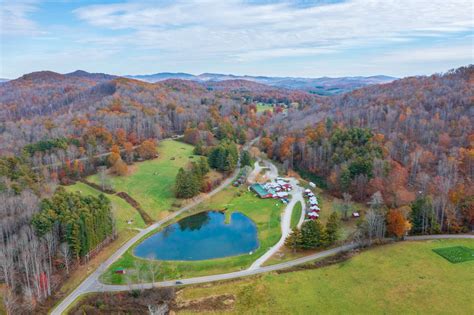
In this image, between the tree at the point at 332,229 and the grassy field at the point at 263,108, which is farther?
the grassy field at the point at 263,108

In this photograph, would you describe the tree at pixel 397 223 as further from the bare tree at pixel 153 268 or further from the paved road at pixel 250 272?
the bare tree at pixel 153 268

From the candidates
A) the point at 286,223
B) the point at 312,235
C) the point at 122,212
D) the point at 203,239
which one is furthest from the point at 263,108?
the point at 312,235

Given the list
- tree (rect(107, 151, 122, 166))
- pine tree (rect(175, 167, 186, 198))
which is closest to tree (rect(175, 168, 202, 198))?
pine tree (rect(175, 167, 186, 198))

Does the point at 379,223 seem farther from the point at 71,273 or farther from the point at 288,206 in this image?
the point at 71,273

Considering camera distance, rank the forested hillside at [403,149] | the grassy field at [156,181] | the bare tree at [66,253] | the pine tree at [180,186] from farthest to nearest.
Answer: the pine tree at [180,186] < the grassy field at [156,181] < the forested hillside at [403,149] < the bare tree at [66,253]

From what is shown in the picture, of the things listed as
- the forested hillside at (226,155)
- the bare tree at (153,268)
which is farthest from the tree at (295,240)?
the bare tree at (153,268)
